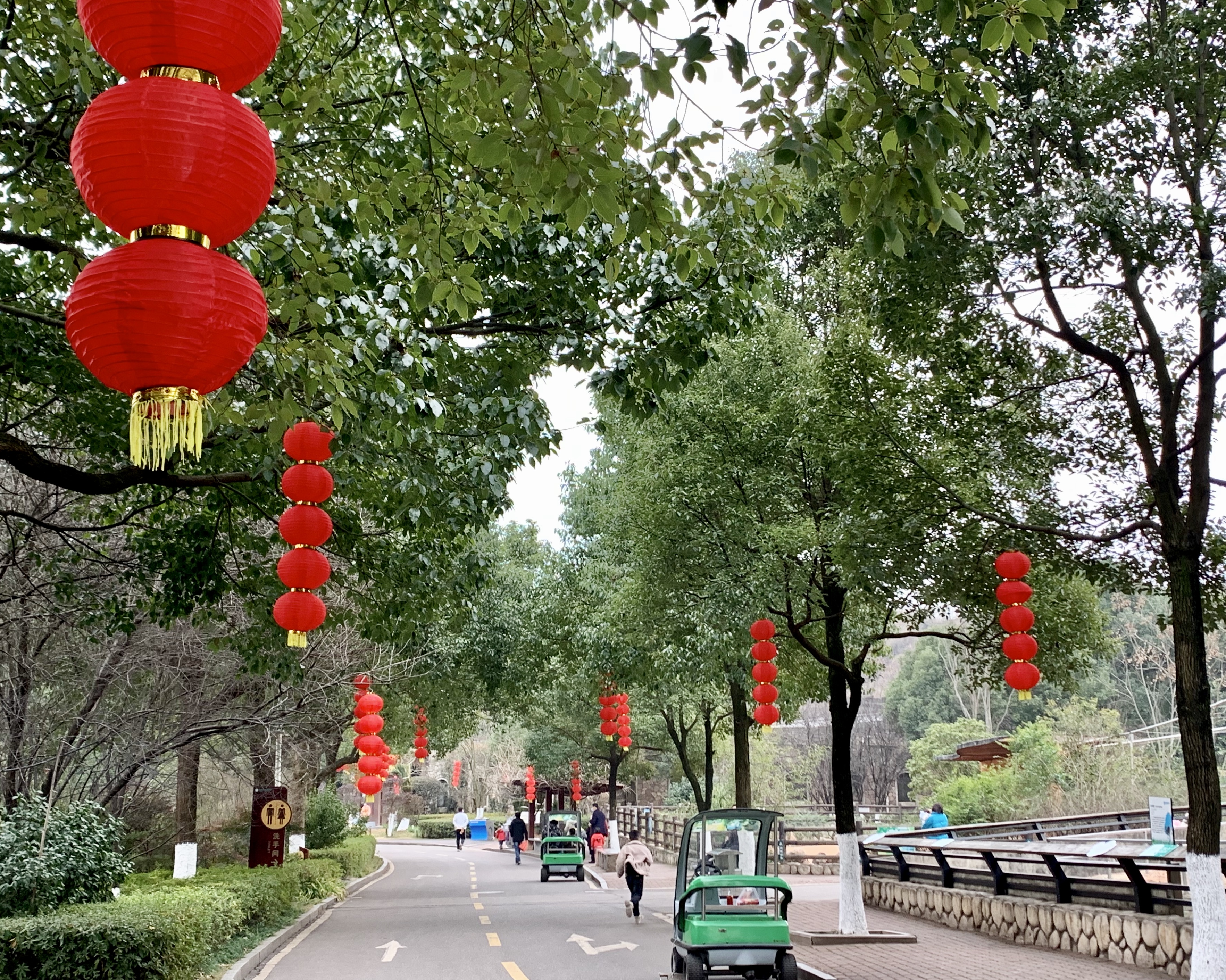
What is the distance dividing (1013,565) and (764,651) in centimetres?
426

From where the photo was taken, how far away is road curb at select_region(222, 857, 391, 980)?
38.2ft

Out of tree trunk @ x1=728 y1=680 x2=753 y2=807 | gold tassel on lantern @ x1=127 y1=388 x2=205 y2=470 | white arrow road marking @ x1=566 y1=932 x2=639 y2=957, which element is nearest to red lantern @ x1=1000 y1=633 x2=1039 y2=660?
white arrow road marking @ x1=566 y1=932 x2=639 y2=957

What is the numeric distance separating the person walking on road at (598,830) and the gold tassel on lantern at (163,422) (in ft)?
102

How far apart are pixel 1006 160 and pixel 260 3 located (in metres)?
8.49

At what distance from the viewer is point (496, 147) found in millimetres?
4441

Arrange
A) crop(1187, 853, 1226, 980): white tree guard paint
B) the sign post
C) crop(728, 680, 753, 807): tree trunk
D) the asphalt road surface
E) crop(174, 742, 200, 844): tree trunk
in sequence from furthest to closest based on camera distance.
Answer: crop(728, 680, 753, 807): tree trunk → the sign post → crop(174, 742, 200, 844): tree trunk → the asphalt road surface → crop(1187, 853, 1226, 980): white tree guard paint

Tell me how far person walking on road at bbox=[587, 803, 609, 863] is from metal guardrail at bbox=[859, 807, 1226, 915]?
41.1 feet

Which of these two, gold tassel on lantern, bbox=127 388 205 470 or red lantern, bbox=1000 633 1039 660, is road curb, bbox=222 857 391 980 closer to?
red lantern, bbox=1000 633 1039 660

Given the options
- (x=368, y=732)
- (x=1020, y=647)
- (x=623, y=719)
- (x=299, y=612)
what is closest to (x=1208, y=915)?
(x=1020, y=647)

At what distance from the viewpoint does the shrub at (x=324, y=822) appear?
28469 millimetres

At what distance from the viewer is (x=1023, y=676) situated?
35.2ft

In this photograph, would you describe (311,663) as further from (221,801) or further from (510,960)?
(221,801)

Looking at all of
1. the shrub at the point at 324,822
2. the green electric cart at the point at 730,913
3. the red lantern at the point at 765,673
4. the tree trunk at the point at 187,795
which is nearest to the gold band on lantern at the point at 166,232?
the green electric cart at the point at 730,913

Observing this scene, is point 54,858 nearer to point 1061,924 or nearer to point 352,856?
point 1061,924
